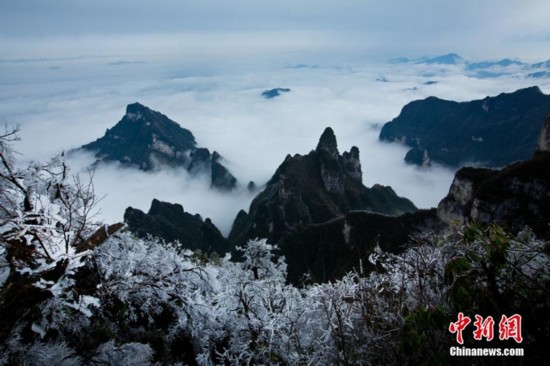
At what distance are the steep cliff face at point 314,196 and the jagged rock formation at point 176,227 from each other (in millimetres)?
7469

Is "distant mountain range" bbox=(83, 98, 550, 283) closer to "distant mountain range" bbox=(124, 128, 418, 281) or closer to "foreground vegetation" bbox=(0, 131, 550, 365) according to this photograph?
"distant mountain range" bbox=(124, 128, 418, 281)

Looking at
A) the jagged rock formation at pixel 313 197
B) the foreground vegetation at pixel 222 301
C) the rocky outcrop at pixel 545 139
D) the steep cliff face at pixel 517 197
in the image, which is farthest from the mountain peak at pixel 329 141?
the foreground vegetation at pixel 222 301

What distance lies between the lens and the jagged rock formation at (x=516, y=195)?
42062mm

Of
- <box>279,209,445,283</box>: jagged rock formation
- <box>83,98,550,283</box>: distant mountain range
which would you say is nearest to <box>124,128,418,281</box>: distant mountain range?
<box>83,98,550,283</box>: distant mountain range

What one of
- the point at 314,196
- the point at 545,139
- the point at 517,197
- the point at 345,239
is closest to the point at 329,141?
the point at 314,196

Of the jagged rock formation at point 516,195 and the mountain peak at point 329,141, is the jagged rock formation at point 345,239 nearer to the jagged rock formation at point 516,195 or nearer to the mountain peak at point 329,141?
the jagged rock formation at point 516,195

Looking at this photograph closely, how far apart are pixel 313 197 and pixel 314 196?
2.14ft

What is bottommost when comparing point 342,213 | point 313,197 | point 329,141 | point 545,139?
point 342,213

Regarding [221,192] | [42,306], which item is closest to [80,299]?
[42,306]

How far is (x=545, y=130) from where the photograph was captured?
175ft

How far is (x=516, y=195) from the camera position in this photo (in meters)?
44.6

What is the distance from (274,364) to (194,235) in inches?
4335

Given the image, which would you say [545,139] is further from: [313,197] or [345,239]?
[313,197]

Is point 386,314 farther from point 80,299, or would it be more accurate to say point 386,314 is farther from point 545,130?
point 545,130
